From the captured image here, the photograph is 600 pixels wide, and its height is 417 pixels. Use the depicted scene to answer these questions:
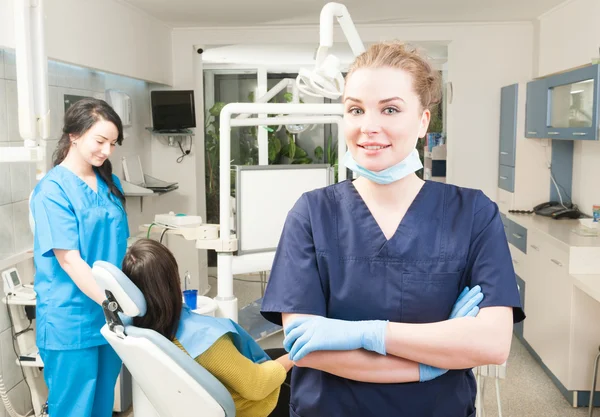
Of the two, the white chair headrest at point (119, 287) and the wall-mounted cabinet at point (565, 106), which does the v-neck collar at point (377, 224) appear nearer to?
the white chair headrest at point (119, 287)

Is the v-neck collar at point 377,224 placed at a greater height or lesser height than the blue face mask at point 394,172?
lesser

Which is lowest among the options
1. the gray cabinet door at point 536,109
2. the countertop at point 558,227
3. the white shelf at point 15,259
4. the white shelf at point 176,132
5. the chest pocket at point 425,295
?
the white shelf at point 15,259

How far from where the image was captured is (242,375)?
5.90ft

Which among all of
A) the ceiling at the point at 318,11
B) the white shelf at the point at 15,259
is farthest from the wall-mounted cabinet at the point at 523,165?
the white shelf at the point at 15,259

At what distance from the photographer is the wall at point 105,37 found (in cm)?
323

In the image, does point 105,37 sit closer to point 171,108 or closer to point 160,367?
point 171,108

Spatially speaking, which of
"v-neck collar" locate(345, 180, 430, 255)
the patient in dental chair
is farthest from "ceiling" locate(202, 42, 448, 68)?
"v-neck collar" locate(345, 180, 430, 255)

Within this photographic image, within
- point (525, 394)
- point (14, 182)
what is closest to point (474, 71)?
point (525, 394)

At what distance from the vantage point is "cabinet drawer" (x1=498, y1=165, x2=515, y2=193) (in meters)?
4.72

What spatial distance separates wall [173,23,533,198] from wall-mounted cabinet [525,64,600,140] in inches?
24.0

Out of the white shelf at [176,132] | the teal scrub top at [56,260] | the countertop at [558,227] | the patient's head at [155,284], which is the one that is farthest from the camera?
the white shelf at [176,132]

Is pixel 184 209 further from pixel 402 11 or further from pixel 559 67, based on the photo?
pixel 559 67

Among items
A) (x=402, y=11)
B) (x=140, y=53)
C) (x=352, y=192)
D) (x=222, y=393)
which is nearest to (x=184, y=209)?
(x=140, y=53)

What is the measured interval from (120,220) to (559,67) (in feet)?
10.4
